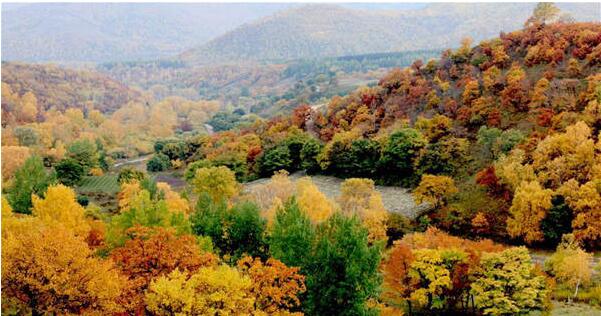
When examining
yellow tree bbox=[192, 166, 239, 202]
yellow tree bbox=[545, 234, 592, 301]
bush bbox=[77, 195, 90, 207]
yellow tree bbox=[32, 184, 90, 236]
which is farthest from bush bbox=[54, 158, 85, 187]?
yellow tree bbox=[545, 234, 592, 301]

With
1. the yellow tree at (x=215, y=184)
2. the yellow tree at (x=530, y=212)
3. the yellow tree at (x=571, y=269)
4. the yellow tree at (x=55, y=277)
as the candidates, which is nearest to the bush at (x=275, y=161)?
the yellow tree at (x=215, y=184)

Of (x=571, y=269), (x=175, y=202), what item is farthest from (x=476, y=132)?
(x=175, y=202)

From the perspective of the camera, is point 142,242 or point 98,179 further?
point 98,179

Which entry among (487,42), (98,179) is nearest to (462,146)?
(487,42)

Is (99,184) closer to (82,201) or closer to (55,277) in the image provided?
(82,201)

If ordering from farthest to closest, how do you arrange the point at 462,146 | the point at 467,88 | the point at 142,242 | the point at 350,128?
the point at 350,128, the point at 467,88, the point at 462,146, the point at 142,242

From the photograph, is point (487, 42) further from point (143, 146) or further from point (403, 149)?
point (143, 146)

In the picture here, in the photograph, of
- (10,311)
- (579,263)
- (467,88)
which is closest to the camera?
(10,311)
